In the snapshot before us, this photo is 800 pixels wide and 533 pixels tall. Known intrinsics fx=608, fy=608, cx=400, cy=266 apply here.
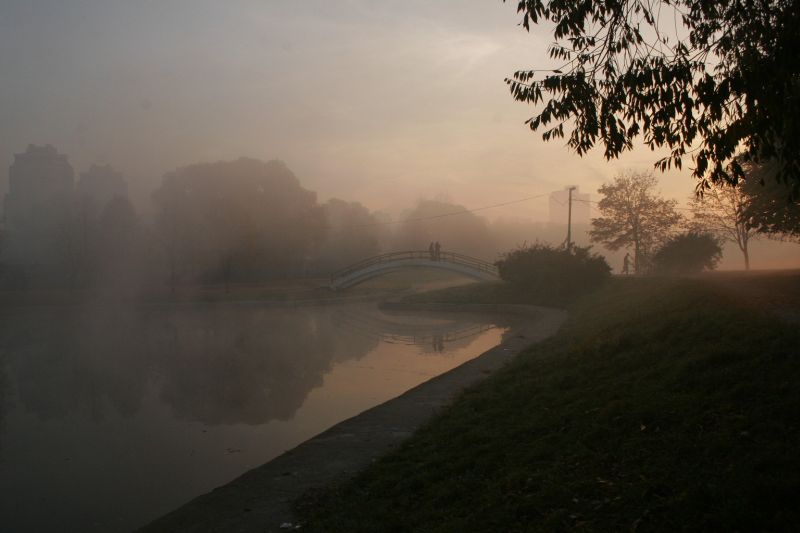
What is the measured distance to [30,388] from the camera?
59.9 feet

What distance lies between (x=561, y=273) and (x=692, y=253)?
843cm

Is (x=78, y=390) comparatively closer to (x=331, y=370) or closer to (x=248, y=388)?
(x=248, y=388)

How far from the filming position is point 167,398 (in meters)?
16.5

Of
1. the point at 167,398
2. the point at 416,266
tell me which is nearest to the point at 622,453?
the point at 167,398

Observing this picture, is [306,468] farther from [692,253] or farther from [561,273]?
[692,253]

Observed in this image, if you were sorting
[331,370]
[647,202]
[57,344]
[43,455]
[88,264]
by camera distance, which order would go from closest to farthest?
[43,455] < [331,370] < [57,344] < [647,202] < [88,264]

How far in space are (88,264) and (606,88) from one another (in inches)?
2265

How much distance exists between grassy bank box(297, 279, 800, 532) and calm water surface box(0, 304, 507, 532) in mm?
3898

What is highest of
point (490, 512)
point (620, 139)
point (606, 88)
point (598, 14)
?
point (598, 14)

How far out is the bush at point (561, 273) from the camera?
1553 inches

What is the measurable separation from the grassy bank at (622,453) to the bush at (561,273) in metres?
28.8

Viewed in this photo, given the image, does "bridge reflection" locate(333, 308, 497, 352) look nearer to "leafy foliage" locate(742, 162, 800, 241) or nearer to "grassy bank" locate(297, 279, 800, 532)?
"leafy foliage" locate(742, 162, 800, 241)

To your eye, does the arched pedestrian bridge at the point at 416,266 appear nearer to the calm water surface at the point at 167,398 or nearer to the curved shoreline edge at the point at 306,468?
the calm water surface at the point at 167,398

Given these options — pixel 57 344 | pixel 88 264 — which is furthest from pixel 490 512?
pixel 88 264
